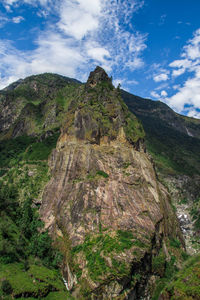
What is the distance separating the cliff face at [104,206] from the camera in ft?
115

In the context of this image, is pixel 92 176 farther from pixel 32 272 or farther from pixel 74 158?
pixel 32 272

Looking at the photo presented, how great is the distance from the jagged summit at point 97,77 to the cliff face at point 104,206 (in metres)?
6.93

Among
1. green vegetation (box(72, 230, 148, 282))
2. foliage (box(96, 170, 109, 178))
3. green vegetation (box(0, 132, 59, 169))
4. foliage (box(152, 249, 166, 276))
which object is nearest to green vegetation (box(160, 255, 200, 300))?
green vegetation (box(72, 230, 148, 282))

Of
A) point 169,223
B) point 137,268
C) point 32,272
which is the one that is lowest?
point 32,272

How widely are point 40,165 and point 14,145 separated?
53.3 meters

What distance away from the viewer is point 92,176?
1935 inches

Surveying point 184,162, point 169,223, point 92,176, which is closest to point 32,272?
point 92,176

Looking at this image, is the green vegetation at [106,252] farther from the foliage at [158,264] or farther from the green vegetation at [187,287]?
the green vegetation at [187,287]

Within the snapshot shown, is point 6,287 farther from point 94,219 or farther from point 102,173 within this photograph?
point 102,173

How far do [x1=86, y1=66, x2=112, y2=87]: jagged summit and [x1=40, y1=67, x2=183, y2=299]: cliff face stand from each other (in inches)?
273

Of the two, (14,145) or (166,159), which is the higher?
(166,159)

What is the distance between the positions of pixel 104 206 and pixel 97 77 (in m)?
47.8

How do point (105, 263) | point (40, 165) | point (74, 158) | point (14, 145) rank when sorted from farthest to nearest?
point (14, 145) < point (40, 165) < point (74, 158) < point (105, 263)

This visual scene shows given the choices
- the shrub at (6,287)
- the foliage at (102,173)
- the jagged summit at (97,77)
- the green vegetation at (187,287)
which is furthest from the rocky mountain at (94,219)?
the green vegetation at (187,287)
